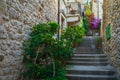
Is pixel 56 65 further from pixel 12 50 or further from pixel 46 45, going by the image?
pixel 12 50

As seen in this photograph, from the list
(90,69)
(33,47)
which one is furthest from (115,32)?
(33,47)

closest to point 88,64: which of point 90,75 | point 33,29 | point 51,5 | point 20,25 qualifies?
point 90,75

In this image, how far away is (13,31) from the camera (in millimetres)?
3922

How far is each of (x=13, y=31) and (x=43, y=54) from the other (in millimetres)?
1181

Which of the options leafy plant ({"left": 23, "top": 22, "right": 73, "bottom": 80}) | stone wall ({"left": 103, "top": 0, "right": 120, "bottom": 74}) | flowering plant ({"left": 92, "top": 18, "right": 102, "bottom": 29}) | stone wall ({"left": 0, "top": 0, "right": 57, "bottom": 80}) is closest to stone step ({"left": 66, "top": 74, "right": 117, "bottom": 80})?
stone wall ({"left": 103, "top": 0, "right": 120, "bottom": 74})

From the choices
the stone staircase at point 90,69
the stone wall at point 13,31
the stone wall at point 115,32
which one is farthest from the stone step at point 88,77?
the stone wall at point 13,31

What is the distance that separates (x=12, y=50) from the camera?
390 cm

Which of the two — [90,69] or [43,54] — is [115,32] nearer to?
[90,69]

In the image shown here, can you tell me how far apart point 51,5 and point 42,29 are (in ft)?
8.11

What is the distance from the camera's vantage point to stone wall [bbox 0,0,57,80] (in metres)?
3.54

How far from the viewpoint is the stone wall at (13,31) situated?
3535 millimetres

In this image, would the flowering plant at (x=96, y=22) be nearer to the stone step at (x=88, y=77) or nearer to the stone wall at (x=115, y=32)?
the stone wall at (x=115, y=32)

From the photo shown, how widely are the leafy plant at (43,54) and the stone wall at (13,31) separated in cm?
20

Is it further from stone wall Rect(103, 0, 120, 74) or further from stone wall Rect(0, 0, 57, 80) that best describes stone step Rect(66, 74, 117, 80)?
stone wall Rect(0, 0, 57, 80)
